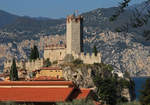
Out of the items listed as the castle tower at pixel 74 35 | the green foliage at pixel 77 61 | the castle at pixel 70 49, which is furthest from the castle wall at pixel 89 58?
the castle tower at pixel 74 35

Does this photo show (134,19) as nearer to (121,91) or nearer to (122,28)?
(122,28)

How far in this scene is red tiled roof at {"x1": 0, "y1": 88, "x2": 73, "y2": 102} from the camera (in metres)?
46.1

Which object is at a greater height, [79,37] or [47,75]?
[79,37]

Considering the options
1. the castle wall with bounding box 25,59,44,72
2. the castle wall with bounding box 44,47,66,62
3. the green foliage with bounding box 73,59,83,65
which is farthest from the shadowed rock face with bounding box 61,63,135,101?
the castle wall with bounding box 25,59,44,72

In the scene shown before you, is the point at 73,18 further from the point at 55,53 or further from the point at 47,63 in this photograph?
the point at 47,63

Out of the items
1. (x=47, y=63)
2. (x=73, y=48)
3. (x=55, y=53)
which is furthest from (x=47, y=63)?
(x=73, y=48)

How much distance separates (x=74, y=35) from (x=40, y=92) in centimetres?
5737

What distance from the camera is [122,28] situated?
12516mm

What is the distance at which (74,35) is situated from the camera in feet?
354

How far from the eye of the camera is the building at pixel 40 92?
46.4 metres

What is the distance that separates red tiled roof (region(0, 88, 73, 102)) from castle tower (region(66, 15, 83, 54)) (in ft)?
168

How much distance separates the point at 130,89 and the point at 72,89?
6804cm

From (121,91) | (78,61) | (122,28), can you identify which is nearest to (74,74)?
(78,61)

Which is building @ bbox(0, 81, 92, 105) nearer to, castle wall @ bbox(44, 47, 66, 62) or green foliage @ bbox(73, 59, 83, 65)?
green foliage @ bbox(73, 59, 83, 65)
